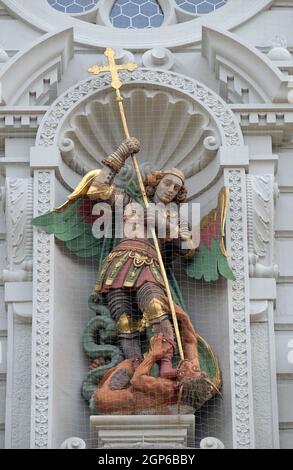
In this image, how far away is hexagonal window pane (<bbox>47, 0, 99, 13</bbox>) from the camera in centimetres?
1391

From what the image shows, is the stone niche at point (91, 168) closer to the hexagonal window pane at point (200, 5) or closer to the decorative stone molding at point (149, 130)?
the decorative stone molding at point (149, 130)

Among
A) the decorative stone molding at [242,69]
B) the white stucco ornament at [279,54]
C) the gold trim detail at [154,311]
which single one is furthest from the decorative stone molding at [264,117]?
the gold trim detail at [154,311]

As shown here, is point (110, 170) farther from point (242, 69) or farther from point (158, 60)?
point (242, 69)

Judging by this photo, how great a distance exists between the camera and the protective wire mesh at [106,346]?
12047mm

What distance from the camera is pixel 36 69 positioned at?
43.3ft

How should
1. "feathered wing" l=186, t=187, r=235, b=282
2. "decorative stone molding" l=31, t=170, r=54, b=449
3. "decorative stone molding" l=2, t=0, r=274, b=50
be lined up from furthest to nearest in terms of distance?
1. "decorative stone molding" l=2, t=0, r=274, b=50
2. "feathered wing" l=186, t=187, r=235, b=282
3. "decorative stone molding" l=31, t=170, r=54, b=449

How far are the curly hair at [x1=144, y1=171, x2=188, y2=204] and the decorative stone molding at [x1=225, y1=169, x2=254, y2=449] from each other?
309 mm

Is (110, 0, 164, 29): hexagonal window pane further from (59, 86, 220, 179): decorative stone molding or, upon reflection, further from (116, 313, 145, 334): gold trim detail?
(116, 313, 145, 334): gold trim detail

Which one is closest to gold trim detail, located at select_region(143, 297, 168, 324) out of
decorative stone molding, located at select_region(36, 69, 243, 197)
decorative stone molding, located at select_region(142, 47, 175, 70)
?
decorative stone molding, located at select_region(36, 69, 243, 197)

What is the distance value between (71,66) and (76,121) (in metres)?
0.56

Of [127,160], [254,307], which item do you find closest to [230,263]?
[254,307]

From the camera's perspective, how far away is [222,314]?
1245 centimetres

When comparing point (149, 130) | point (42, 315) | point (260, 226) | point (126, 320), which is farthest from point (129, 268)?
point (149, 130)

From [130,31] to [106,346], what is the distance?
2.55 meters
